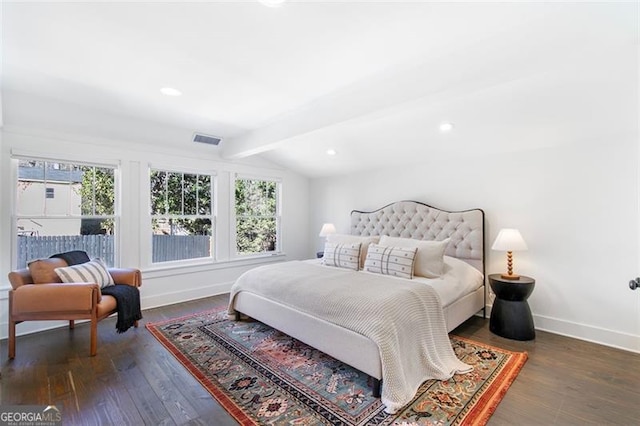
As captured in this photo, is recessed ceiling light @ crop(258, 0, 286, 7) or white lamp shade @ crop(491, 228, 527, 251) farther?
white lamp shade @ crop(491, 228, 527, 251)

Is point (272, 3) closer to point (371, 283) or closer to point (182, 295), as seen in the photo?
point (371, 283)

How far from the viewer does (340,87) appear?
2.71m

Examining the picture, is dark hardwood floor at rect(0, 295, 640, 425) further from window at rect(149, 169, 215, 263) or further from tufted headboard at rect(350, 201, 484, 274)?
window at rect(149, 169, 215, 263)

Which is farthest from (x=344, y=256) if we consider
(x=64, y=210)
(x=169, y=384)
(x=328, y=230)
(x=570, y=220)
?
(x=64, y=210)

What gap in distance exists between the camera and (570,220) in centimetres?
315

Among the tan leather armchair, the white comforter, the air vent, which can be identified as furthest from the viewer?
the air vent

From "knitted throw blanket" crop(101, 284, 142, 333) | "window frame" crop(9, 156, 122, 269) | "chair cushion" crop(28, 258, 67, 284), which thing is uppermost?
"window frame" crop(9, 156, 122, 269)

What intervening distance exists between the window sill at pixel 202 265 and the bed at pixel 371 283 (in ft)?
4.13

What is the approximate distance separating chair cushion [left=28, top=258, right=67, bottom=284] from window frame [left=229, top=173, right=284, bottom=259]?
2.32 metres

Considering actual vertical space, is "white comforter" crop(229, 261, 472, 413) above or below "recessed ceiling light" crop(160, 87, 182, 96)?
below

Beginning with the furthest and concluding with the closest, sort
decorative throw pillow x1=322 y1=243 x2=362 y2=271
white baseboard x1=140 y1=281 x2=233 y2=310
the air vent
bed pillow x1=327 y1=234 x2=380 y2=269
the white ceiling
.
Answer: the air vent → white baseboard x1=140 y1=281 x2=233 y2=310 → bed pillow x1=327 y1=234 x2=380 y2=269 → decorative throw pillow x1=322 y1=243 x2=362 y2=271 → the white ceiling

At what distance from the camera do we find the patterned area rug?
1.89m

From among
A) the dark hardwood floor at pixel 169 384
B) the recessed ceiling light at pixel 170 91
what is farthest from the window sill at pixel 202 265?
the recessed ceiling light at pixel 170 91

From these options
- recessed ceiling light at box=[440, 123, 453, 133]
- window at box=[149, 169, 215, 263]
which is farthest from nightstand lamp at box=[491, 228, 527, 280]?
window at box=[149, 169, 215, 263]
